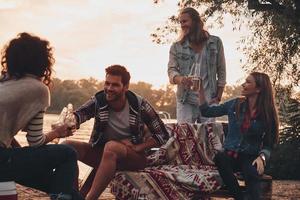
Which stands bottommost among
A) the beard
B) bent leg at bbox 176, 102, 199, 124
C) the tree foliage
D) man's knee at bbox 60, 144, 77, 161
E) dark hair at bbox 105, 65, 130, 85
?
the tree foliage

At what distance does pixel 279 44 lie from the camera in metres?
15.3

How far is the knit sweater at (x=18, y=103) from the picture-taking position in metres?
3.77

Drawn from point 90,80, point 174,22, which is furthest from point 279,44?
point 90,80

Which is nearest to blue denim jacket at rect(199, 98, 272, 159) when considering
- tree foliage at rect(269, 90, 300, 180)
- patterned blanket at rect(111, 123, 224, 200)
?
patterned blanket at rect(111, 123, 224, 200)

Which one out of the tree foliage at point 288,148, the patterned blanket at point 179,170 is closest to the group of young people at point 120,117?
the patterned blanket at point 179,170

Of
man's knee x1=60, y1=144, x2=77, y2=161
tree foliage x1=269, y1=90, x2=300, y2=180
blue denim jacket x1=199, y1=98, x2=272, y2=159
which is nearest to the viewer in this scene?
man's knee x1=60, y1=144, x2=77, y2=161

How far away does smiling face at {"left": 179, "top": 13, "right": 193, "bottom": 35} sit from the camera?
654cm

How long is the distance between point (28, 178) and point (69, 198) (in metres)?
0.34

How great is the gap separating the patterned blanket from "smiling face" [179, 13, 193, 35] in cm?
112

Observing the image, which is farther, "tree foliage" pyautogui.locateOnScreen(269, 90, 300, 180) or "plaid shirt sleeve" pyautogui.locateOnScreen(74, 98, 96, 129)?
"tree foliage" pyautogui.locateOnScreen(269, 90, 300, 180)

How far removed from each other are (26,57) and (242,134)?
2.75 m

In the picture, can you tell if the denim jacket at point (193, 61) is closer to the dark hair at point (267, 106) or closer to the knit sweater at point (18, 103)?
the dark hair at point (267, 106)

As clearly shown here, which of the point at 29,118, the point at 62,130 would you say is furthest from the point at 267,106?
the point at 29,118

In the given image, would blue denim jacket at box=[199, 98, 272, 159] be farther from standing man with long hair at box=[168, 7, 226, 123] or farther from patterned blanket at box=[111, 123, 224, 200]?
standing man with long hair at box=[168, 7, 226, 123]
